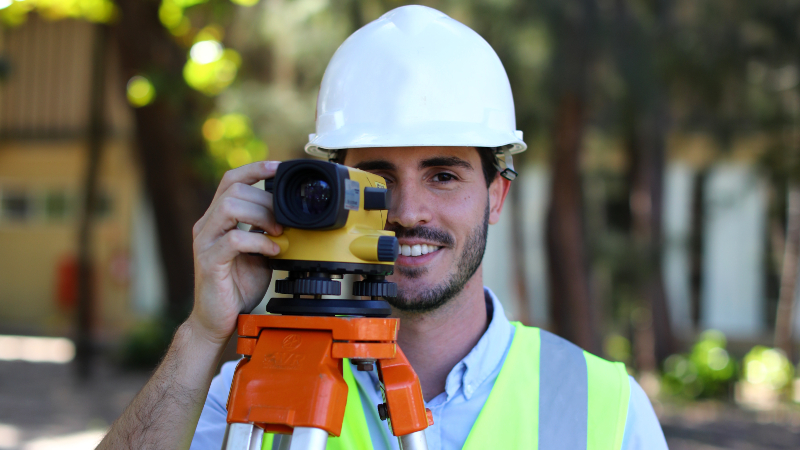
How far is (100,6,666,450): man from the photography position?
1548 millimetres

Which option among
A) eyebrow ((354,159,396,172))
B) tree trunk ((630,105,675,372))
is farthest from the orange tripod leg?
tree trunk ((630,105,675,372))

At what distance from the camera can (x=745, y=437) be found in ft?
22.3

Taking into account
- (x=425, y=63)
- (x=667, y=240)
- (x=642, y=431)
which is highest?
(x=425, y=63)

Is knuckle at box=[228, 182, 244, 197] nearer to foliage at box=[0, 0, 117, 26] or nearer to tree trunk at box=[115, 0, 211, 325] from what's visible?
foliage at box=[0, 0, 117, 26]

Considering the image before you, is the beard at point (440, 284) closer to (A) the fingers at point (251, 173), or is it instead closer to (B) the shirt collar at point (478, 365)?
(B) the shirt collar at point (478, 365)

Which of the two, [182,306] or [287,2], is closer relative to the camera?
[287,2]

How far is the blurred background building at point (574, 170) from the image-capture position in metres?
4.97

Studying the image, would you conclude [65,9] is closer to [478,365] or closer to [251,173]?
[251,173]

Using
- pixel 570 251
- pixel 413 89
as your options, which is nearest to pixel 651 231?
pixel 570 251

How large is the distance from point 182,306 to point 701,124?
19.2 feet

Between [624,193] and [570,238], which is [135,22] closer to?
[570,238]

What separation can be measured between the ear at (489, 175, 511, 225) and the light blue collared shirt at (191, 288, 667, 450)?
11.7 inches

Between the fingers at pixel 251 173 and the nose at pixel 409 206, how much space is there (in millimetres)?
371

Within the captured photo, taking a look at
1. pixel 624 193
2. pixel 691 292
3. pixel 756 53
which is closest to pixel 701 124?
pixel 756 53
